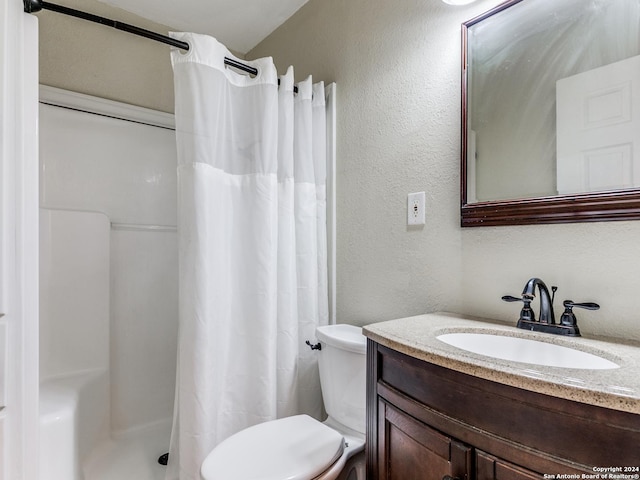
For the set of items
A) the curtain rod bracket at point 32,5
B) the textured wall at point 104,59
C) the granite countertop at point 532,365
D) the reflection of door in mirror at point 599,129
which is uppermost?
the textured wall at point 104,59

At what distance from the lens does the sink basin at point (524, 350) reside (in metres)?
0.82

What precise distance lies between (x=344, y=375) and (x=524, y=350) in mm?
662

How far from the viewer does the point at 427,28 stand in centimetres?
135

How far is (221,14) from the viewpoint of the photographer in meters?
2.06

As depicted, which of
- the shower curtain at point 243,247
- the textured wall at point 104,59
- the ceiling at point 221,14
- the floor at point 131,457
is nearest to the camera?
the shower curtain at point 243,247

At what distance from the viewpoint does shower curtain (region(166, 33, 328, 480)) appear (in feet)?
4.54

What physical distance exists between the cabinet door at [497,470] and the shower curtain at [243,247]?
1005 millimetres

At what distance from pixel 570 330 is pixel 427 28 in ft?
3.88

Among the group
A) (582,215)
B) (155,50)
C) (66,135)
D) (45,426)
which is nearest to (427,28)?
(582,215)

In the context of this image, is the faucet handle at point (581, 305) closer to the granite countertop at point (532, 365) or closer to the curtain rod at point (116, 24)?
the granite countertop at point (532, 365)

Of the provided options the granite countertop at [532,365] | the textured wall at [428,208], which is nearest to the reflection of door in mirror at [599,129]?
the textured wall at [428,208]

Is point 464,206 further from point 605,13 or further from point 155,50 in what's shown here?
point 155,50

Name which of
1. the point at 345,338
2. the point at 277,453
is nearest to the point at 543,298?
the point at 345,338

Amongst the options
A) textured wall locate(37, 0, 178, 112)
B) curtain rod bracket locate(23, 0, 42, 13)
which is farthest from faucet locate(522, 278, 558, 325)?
textured wall locate(37, 0, 178, 112)
